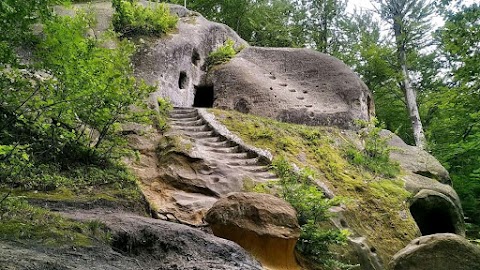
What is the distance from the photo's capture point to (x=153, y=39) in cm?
1480

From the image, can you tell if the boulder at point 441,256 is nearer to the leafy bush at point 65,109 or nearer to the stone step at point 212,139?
the leafy bush at point 65,109

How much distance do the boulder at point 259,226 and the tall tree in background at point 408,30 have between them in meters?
13.5

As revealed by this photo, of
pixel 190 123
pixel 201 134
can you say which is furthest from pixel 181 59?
pixel 201 134

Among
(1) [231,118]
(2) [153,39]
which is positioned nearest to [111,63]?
(1) [231,118]

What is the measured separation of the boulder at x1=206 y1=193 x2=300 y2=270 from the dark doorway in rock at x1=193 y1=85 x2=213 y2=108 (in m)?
10.6

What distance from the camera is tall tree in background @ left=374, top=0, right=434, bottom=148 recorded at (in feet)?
60.8

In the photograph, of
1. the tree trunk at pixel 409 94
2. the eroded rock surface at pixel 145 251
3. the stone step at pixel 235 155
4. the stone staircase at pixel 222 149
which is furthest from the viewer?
the tree trunk at pixel 409 94

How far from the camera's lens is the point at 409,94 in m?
18.5

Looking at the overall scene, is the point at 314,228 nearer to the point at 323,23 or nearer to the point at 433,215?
the point at 433,215

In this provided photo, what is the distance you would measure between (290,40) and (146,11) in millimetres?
10172

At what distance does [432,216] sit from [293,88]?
639cm

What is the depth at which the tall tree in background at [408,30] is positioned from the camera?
18.5 m

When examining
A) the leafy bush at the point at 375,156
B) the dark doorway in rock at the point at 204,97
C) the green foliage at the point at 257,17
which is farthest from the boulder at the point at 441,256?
the green foliage at the point at 257,17

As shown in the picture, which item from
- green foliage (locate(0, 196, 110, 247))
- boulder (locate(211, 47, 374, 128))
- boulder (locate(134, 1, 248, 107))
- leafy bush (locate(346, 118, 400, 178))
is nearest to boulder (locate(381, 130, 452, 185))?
leafy bush (locate(346, 118, 400, 178))
